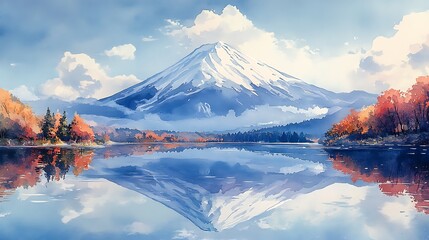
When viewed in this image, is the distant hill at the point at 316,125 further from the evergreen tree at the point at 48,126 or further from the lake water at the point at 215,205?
the evergreen tree at the point at 48,126

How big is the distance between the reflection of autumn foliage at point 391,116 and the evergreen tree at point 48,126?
18.0ft

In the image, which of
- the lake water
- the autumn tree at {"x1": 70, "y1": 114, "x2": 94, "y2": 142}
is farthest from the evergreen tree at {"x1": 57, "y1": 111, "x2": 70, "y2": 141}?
the lake water

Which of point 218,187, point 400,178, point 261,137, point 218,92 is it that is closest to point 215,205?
point 218,187

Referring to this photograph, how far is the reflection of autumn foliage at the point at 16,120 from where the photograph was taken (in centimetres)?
821

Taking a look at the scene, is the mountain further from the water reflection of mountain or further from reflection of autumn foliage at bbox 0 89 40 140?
the water reflection of mountain

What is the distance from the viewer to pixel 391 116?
33.0 feet

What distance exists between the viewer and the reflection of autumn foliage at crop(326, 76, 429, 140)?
28.1 feet

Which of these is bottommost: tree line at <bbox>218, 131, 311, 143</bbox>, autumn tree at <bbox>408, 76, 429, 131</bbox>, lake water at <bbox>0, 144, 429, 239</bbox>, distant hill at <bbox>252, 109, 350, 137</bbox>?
Result: lake water at <bbox>0, 144, 429, 239</bbox>

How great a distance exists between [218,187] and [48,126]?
23.9 feet

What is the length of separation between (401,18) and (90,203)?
5389mm

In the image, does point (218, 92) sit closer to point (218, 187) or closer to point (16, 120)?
point (16, 120)

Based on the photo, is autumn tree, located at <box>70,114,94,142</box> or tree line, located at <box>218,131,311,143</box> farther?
tree line, located at <box>218,131,311,143</box>

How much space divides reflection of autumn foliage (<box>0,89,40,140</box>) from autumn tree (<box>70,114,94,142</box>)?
0.78 meters

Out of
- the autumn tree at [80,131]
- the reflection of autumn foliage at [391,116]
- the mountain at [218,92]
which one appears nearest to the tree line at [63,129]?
the autumn tree at [80,131]
